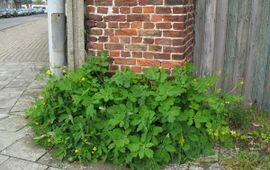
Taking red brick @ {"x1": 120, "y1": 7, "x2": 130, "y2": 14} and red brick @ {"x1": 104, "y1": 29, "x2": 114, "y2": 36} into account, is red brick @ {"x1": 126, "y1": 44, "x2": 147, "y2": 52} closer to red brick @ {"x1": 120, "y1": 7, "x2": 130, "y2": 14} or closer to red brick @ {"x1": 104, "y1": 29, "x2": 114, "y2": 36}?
red brick @ {"x1": 104, "y1": 29, "x2": 114, "y2": 36}

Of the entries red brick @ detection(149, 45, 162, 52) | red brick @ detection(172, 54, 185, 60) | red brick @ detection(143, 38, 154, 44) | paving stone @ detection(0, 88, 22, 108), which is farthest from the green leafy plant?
paving stone @ detection(0, 88, 22, 108)

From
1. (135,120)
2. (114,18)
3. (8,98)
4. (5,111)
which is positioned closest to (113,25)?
(114,18)

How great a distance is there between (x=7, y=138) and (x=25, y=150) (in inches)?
16.6

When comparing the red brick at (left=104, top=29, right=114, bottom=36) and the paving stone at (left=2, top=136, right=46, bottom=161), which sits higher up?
the red brick at (left=104, top=29, right=114, bottom=36)

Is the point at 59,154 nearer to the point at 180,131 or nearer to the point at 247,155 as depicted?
the point at 180,131

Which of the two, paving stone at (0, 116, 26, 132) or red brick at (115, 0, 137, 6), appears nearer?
red brick at (115, 0, 137, 6)

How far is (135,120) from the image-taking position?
10.0 feet

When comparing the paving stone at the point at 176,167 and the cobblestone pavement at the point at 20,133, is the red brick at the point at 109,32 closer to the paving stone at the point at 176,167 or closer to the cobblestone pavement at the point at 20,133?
the cobblestone pavement at the point at 20,133

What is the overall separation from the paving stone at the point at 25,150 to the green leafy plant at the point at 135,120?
0.39 feet

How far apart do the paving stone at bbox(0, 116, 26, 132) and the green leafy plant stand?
23.9 inches

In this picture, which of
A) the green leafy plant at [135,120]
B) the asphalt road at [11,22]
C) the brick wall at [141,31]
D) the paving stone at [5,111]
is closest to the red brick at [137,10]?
the brick wall at [141,31]

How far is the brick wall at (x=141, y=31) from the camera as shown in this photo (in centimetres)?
351

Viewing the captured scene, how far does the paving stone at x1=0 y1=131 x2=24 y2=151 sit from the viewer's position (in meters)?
3.55

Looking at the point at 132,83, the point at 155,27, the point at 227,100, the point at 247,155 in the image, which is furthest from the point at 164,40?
the point at 247,155
